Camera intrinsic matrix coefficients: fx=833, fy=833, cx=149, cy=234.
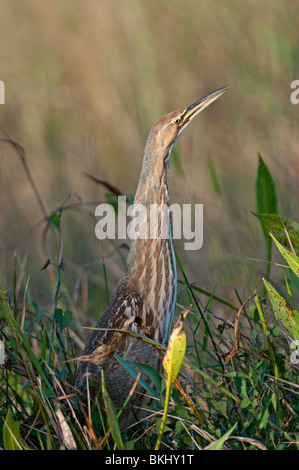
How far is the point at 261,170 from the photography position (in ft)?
9.21

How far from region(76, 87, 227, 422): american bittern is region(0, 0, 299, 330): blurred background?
39 centimetres

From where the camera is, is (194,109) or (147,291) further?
(194,109)

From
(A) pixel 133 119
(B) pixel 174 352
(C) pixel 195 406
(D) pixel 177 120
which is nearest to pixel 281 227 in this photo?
(D) pixel 177 120

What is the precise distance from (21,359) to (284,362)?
666 millimetres

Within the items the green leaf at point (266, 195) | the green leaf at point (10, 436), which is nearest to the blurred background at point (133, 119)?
the green leaf at point (266, 195)

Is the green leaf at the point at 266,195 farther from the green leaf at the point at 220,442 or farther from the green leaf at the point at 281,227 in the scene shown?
the green leaf at the point at 220,442

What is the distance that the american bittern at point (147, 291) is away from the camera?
7.88ft

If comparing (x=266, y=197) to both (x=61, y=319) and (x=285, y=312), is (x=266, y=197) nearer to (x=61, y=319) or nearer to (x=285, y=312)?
(x=285, y=312)

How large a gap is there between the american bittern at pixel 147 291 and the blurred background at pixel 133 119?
39 cm

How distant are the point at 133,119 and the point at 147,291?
2.60 m

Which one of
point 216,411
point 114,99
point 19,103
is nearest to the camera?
point 216,411

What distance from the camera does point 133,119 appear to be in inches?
197
